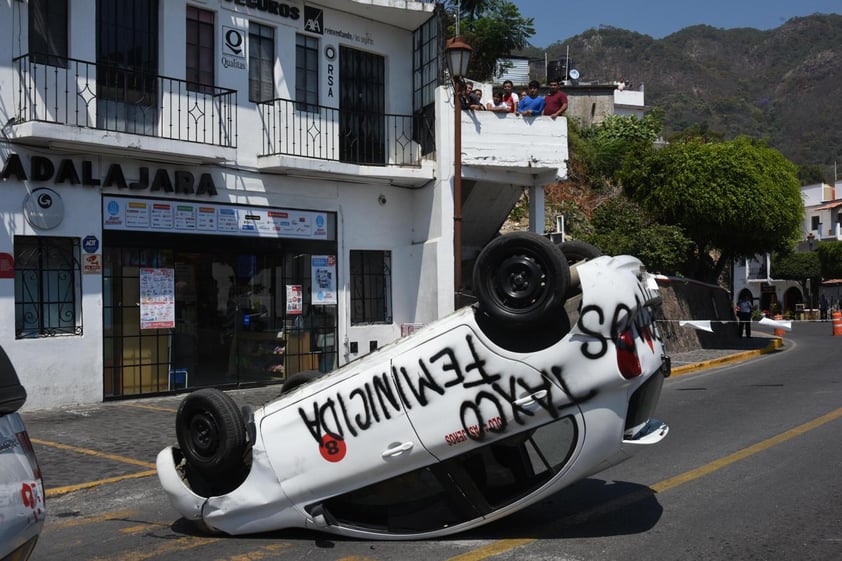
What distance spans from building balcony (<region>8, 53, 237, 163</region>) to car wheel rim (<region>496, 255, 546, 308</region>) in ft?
29.8

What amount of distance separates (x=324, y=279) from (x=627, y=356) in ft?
38.0

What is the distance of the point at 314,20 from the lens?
1634cm

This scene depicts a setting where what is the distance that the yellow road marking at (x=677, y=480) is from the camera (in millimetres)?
5316

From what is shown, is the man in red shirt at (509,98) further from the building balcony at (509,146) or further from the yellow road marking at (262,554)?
the yellow road marking at (262,554)

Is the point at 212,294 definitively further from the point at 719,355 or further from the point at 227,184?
the point at 719,355

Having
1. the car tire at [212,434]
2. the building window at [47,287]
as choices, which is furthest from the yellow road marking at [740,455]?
the building window at [47,287]

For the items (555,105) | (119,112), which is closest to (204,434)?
(119,112)

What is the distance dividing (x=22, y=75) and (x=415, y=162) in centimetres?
792

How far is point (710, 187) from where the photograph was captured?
982 inches

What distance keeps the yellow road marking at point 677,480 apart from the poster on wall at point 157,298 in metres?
9.26

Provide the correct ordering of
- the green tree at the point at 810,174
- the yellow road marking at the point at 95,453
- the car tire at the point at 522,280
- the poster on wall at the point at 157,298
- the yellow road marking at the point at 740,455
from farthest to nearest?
1. the green tree at the point at 810,174
2. the poster on wall at the point at 157,298
3. the yellow road marking at the point at 95,453
4. the yellow road marking at the point at 740,455
5. the car tire at the point at 522,280

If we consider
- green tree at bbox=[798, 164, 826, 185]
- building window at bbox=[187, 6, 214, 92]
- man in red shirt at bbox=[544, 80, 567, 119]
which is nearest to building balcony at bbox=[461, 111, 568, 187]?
man in red shirt at bbox=[544, 80, 567, 119]

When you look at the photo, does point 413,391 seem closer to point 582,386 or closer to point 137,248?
point 582,386

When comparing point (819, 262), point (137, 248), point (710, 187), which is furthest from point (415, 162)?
point (819, 262)
